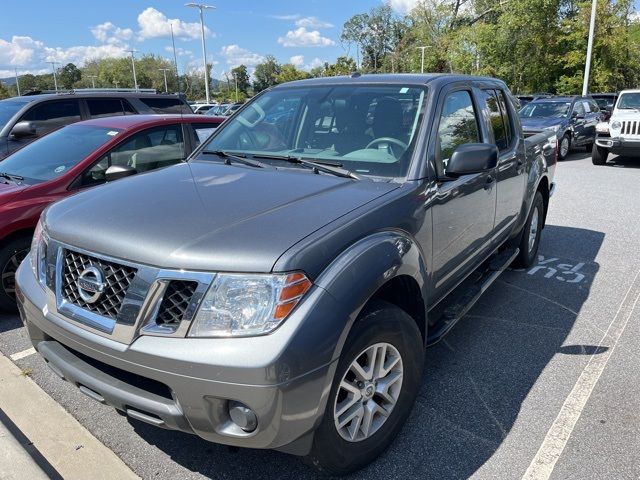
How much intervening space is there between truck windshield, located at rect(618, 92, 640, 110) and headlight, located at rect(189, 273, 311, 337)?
13675mm

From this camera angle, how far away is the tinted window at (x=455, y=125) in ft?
10.5

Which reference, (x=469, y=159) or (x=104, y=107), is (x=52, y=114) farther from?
(x=469, y=159)

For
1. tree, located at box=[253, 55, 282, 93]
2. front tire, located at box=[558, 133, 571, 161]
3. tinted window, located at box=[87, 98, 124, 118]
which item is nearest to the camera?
tinted window, located at box=[87, 98, 124, 118]

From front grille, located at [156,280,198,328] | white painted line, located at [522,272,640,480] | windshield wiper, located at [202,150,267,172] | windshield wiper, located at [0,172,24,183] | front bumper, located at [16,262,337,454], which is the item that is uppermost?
windshield wiper, located at [202,150,267,172]

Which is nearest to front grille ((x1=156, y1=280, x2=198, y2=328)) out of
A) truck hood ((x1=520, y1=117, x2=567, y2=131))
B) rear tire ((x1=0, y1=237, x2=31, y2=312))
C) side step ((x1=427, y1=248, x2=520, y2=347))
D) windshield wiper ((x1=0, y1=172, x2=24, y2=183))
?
side step ((x1=427, y1=248, x2=520, y2=347))

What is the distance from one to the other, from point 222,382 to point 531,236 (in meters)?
4.39

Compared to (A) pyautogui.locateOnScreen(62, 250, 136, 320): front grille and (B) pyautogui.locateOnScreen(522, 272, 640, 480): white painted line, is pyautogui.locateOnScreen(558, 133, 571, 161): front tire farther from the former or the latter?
(A) pyautogui.locateOnScreen(62, 250, 136, 320): front grille

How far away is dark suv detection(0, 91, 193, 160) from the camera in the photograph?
746 cm

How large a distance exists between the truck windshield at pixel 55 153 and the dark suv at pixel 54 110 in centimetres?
236

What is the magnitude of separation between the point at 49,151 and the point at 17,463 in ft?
10.6

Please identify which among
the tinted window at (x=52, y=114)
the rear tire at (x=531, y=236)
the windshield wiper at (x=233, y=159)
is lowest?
the rear tire at (x=531, y=236)

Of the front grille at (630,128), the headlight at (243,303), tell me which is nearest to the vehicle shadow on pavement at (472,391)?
the headlight at (243,303)

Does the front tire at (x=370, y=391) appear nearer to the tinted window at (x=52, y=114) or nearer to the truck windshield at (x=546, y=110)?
the tinted window at (x=52, y=114)

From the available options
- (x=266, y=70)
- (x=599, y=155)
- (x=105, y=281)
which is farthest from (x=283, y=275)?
(x=266, y=70)
